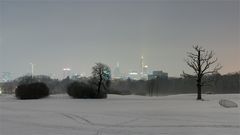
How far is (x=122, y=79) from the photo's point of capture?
7488cm

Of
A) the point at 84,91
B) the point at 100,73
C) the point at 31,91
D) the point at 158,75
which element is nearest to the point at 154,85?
the point at 158,75

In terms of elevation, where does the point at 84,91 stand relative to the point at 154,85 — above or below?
below

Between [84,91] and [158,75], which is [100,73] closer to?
[84,91]

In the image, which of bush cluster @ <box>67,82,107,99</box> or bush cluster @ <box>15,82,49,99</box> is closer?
bush cluster @ <box>15,82,49,99</box>

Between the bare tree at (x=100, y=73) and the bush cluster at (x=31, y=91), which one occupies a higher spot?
the bare tree at (x=100, y=73)

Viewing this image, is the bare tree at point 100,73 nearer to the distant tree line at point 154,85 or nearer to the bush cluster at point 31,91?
the bush cluster at point 31,91

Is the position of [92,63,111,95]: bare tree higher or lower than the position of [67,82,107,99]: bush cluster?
higher

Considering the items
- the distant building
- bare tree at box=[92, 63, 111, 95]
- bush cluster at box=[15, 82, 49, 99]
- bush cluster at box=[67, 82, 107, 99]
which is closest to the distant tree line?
the distant building

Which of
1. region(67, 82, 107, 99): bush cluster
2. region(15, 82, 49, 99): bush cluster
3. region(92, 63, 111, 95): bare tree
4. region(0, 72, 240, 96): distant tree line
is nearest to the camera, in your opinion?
region(15, 82, 49, 99): bush cluster

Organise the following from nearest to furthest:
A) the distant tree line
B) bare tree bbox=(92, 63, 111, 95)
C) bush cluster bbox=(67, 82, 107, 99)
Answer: bush cluster bbox=(67, 82, 107, 99) → bare tree bbox=(92, 63, 111, 95) → the distant tree line

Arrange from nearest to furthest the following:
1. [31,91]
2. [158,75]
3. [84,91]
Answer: [31,91] → [84,91] → [158,75]

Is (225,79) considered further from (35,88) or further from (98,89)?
(35,88)

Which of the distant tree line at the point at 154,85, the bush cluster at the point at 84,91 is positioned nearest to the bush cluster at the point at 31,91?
the bush cluster at the point at 84,91

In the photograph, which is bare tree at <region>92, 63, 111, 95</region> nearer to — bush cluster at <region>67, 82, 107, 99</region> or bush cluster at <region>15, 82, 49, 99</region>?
bush cluster at <region>67, 82, 107, 99</region>
